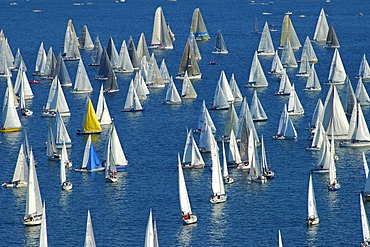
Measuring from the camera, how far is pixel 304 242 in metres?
89.6

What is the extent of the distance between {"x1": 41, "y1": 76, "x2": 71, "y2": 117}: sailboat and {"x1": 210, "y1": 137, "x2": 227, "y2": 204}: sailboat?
38413 millimetres

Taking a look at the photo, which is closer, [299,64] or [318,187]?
[318,187]

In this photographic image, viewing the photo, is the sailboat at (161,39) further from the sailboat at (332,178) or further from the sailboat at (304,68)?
the sailboat at (332,178)

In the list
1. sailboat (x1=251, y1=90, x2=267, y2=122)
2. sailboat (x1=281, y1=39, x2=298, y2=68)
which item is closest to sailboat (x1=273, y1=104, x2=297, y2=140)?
sailboat (x1=251, y1=90, x2=267, y2=122)

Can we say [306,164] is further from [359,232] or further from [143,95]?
[143,95]

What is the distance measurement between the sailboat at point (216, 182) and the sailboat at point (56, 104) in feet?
126

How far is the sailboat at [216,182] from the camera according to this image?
97625 millimetres

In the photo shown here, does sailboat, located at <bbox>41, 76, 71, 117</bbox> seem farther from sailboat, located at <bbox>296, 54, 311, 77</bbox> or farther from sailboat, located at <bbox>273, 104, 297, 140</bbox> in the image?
sailboat, located at <bbox>296, 54, 311, 77</bbox>

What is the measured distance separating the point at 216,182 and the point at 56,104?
40157 mm

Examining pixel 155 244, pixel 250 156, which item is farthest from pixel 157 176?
pixel 155 244

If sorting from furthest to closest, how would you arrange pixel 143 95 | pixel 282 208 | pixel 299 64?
pixel 299 64, pixel 143 95, pixel 282 208

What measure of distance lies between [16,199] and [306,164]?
961 inches

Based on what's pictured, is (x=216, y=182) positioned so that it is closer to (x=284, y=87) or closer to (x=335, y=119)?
(x=335, y=119)

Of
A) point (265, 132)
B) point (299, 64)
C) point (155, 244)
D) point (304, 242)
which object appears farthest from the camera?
point (299, 64)
